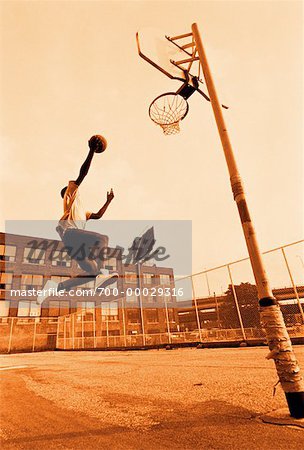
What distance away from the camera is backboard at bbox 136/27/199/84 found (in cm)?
458

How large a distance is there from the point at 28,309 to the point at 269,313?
115 ft

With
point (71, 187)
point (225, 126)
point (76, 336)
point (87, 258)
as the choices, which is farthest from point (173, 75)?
point (76, 336)

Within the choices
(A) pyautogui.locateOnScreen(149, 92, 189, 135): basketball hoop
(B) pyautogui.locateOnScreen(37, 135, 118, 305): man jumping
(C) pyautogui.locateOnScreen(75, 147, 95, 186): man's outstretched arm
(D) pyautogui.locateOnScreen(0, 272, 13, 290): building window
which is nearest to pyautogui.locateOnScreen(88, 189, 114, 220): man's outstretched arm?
(B) pyautogui.locateOnScreen(37, 135, 118, 305): man jumping

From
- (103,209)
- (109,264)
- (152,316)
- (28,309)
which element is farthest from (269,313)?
(152,316)

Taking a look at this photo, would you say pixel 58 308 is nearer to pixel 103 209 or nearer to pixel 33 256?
pixel 33 256

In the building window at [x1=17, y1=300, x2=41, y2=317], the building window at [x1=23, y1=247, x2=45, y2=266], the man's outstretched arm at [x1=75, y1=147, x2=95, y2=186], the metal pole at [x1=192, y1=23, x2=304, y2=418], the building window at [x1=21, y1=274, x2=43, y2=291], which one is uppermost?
the building window at [x1=23, y1=247, x2=45, y2=266]

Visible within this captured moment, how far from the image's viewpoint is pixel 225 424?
2004mm

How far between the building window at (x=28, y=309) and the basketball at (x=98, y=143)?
32.2m

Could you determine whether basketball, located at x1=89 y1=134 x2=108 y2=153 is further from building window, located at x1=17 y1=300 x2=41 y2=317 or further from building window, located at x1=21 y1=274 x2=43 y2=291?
building window, located at x1=21 y1=274 x2=43 y2=291

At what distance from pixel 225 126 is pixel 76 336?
910 inches

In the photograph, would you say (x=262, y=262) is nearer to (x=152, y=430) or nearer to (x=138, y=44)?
(x=152, y=430)

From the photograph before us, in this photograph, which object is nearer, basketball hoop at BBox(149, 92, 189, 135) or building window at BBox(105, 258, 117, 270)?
basketball hoop at BBox(149, 92, 189, 135)

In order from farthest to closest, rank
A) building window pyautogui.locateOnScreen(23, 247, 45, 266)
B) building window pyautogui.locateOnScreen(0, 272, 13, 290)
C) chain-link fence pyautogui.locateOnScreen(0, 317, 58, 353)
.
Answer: building window pyautogui.locateOnScreen(23, 247, 45, 266) → building window pyautogui.locateOnScreen(0, 272, 13, 290) → chain-link fence pyautogui.locateOnScreen(0, 317, 58, 353)

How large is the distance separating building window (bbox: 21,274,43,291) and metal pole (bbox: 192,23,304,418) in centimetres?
3625
